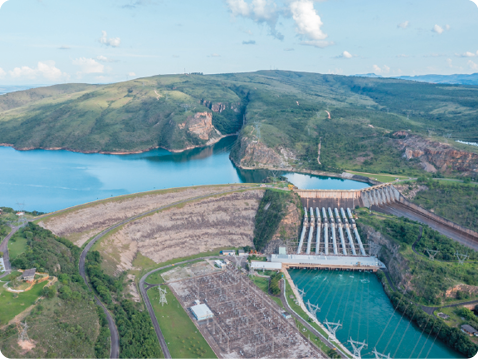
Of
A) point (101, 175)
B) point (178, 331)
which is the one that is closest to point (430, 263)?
point (178, 331)

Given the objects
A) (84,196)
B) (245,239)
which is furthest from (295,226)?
(84,196)

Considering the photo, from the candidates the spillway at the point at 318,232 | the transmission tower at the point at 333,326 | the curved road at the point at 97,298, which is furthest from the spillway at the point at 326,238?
the curved road at the point at 97,298

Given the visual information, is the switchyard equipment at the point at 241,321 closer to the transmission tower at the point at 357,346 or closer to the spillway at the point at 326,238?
the transmission tower at the point at 357,346

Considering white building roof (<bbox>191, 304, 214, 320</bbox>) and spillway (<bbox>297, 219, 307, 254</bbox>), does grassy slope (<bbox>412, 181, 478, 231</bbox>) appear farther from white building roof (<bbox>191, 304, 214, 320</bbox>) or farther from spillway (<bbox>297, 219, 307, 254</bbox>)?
white building roof (<bbox>191, 304, 214, 320</bbox>)

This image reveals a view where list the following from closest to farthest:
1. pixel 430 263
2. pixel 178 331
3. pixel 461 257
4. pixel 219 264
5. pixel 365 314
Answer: pixel 178 331 < pixel 365 314 < pixel 430 263 < pixel 461 257 < pixel 219 264

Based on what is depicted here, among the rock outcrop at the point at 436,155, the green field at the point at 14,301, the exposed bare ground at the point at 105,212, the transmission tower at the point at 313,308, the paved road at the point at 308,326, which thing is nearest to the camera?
the green field at the point at 14,301

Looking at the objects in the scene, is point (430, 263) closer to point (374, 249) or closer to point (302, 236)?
point (374, 249)
